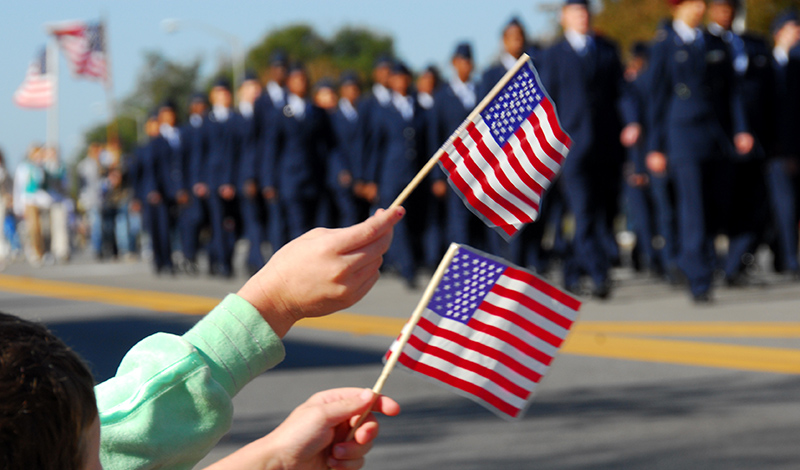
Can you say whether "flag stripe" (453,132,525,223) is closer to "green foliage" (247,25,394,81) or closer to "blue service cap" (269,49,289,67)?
"blue service cap" (269,49,289,67)

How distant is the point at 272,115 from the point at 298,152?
20.8 inches

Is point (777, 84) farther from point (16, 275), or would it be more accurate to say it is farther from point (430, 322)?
point (16, 275)

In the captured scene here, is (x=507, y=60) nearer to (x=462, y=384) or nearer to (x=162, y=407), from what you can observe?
(x=462, y=384)

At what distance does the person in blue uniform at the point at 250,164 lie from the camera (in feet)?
44.8

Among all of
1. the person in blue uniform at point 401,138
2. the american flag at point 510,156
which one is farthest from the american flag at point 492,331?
the person in blue uniform at point 401,138

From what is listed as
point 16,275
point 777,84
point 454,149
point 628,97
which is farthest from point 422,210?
point 454,149

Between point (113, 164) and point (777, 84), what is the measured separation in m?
13.8

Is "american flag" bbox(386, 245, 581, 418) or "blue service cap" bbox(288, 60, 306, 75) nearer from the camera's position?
"american flag" bbox(386, 245, 581, 418)

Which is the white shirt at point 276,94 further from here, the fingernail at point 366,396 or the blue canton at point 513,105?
the fingernail at point 366,396

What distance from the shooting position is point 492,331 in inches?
86.5

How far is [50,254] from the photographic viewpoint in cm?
1939

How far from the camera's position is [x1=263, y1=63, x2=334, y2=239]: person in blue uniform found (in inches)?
516

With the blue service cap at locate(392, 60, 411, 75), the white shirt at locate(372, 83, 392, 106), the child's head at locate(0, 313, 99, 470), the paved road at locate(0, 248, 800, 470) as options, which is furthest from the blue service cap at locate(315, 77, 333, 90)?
the child's head at locate(0, 313, 99, 470)

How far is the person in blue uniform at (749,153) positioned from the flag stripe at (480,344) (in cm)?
725
